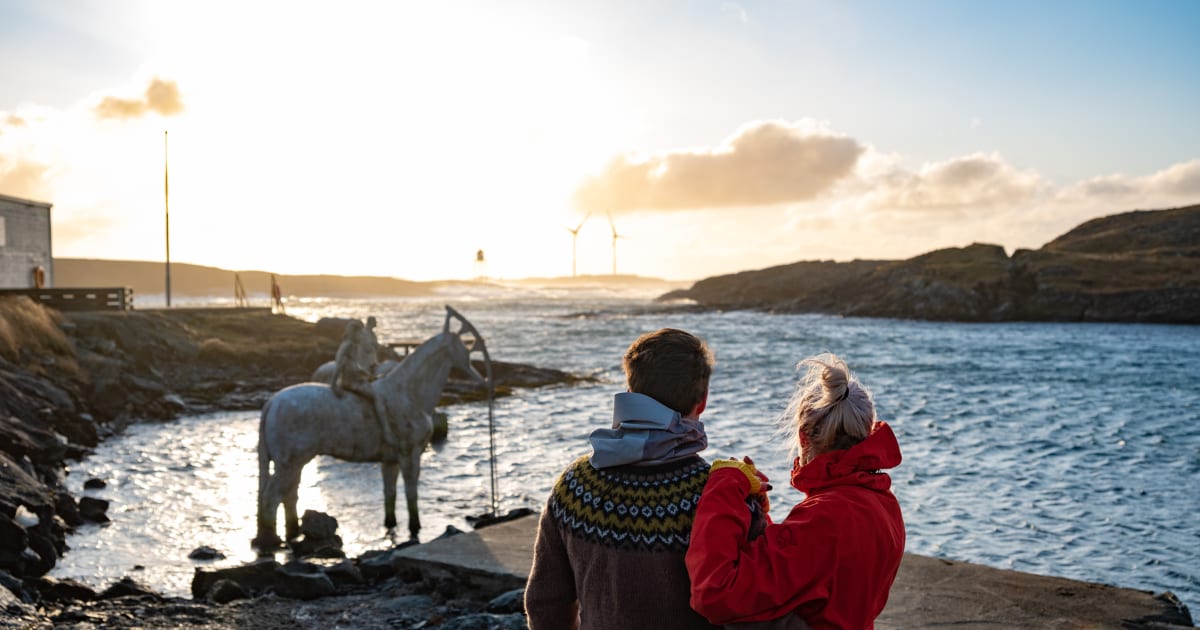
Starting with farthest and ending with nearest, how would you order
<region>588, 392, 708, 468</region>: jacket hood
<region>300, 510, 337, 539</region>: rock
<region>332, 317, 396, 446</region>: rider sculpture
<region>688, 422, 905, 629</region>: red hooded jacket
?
<region>300, 510, 337, 539</region>: rock, <region>332, 317, 396, 446</region>: rider sculpture, <region>588, 392, 708, 468</region>: jacket hood, <region>688, 422, 905, 629</region>: red hooded jacket

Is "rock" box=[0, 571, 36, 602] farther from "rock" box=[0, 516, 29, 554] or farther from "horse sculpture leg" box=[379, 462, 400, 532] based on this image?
"horse sculpture leg" box=[379, 462, 400, 532]

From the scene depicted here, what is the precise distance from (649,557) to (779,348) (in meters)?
52.9

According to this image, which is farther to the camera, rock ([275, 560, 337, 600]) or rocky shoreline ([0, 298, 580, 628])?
rock ([275, 560, 337, 600])

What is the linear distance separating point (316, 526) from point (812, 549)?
10.5 m

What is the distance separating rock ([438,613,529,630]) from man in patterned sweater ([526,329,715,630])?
434 cm

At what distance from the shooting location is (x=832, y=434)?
10.8ft

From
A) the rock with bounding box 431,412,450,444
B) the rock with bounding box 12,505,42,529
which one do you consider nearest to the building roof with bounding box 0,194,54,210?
the rock with bounding box 431,412,450,444

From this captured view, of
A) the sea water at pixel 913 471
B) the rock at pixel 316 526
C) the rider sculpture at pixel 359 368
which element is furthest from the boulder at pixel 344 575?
the rider sculpture at pixel 359 368

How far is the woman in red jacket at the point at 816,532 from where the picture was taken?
3008mm

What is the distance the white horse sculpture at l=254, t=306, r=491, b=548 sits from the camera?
12.1 m

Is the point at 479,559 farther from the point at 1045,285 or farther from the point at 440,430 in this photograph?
the point at 1045,285

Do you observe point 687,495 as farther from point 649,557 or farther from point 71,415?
point 71,415

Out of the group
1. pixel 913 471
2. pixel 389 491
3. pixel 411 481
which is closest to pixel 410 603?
pixel 411 481

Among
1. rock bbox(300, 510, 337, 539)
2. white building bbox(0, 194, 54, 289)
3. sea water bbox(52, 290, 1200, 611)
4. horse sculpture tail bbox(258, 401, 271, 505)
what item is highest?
white building bbox(0, 194, 54, 289)
